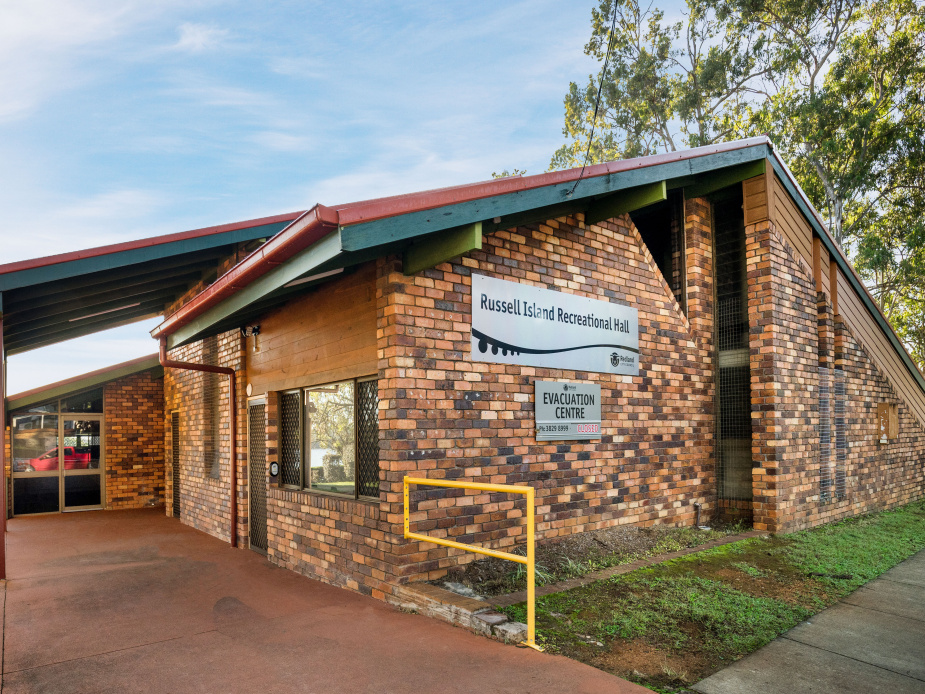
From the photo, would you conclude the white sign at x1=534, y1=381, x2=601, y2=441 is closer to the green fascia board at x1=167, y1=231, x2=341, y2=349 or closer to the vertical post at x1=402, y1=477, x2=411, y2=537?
the vertical post at x1=402, y1=477, x2=411, y2=537

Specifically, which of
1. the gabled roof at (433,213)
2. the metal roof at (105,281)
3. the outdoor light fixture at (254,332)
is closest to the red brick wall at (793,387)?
the gabled roof at (433,213)

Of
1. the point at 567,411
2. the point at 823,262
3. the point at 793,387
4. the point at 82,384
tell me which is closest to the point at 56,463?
the point at 82,384

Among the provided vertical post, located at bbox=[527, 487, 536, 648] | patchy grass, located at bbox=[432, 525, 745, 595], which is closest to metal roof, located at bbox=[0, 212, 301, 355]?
patchy grass, located at bbox=[432, 525, 745, 595]

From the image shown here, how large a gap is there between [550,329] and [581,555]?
2213mm

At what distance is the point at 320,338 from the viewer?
6.42 metres

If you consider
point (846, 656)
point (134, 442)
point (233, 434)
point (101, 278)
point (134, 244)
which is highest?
point (134, 244)

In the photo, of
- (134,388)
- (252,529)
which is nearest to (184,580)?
(252,529)

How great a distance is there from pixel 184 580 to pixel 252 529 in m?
1.70

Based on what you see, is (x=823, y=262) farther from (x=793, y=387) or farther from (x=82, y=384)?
(x=82, y=384)

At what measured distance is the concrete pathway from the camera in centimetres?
363

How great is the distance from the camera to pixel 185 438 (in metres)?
10.7

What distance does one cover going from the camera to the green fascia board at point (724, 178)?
8109 mm

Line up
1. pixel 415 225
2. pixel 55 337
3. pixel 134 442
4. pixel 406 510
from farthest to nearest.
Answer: pixel 134 442
pixel 55 337
pixel 406 510
pixel 415 225

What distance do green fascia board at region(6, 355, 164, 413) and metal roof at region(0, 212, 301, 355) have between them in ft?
6.51
